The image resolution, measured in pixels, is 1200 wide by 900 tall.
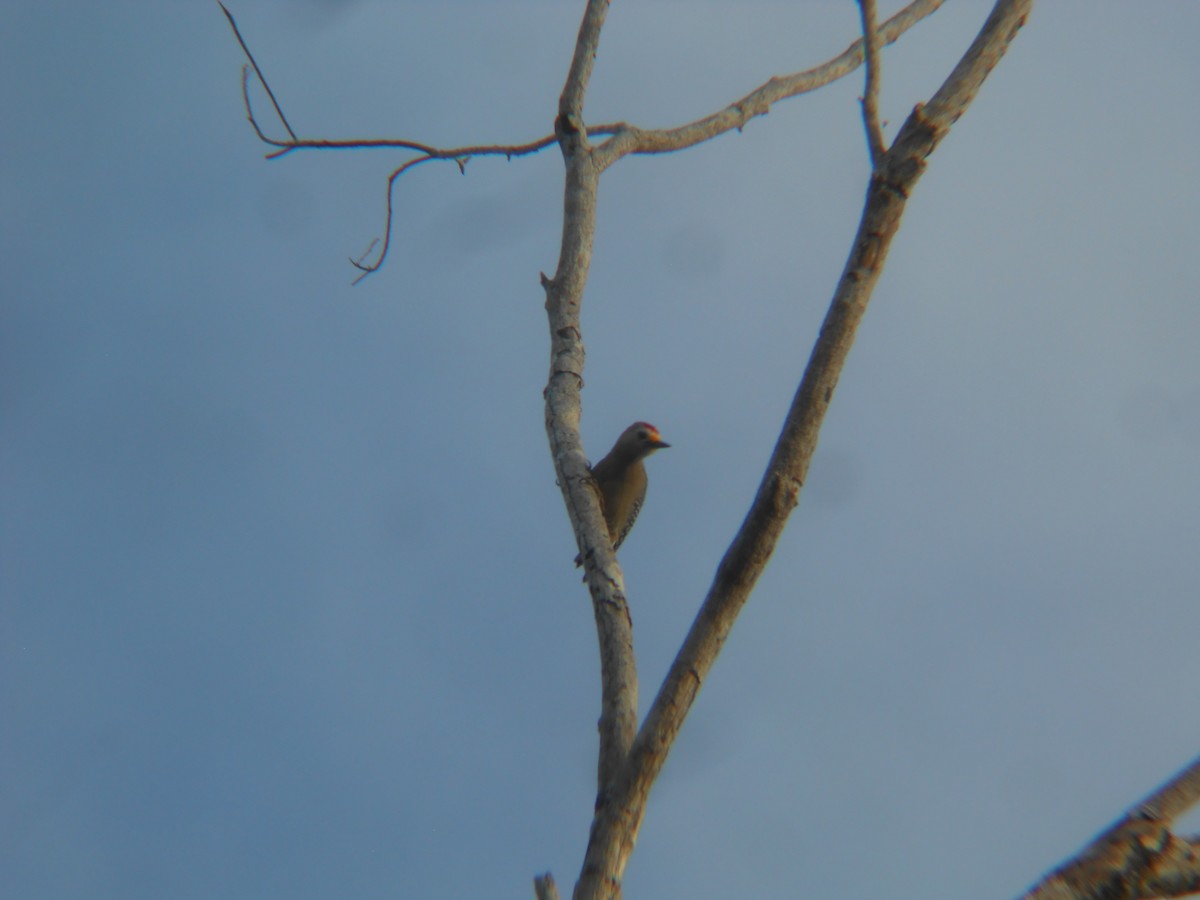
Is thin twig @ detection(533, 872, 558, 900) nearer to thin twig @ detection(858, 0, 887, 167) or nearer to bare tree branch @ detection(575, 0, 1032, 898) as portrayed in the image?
bare tree branch @ detection(575, 0, 1032, 898)

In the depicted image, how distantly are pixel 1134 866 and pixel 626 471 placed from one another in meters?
6.20

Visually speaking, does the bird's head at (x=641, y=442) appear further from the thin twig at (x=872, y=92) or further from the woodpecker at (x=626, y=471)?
the thin twig at (x=872, y=92)

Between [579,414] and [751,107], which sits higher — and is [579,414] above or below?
below

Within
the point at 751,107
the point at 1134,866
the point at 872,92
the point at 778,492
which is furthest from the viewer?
the point at 751,107

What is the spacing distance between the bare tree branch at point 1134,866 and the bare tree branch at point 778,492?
1056mm

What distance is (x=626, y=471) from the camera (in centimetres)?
843

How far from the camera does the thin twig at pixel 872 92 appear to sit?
12.0 ft

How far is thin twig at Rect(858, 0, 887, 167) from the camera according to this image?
3.64m

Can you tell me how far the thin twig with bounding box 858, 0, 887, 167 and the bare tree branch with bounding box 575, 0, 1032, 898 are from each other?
5 cm

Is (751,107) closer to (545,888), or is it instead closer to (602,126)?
(602,126)

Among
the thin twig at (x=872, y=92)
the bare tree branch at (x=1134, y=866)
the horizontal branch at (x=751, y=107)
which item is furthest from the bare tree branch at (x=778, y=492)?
the horizontal branch at (x=751, y=107)

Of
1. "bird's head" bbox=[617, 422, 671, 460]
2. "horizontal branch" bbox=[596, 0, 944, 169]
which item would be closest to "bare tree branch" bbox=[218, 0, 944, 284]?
"horizontal branch" bbox=[596, 0, 944, 169]

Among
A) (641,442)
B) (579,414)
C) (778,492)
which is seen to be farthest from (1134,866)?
(641,442)

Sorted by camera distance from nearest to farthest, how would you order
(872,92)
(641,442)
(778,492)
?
(778,492)
(872,92)
(641,442)
